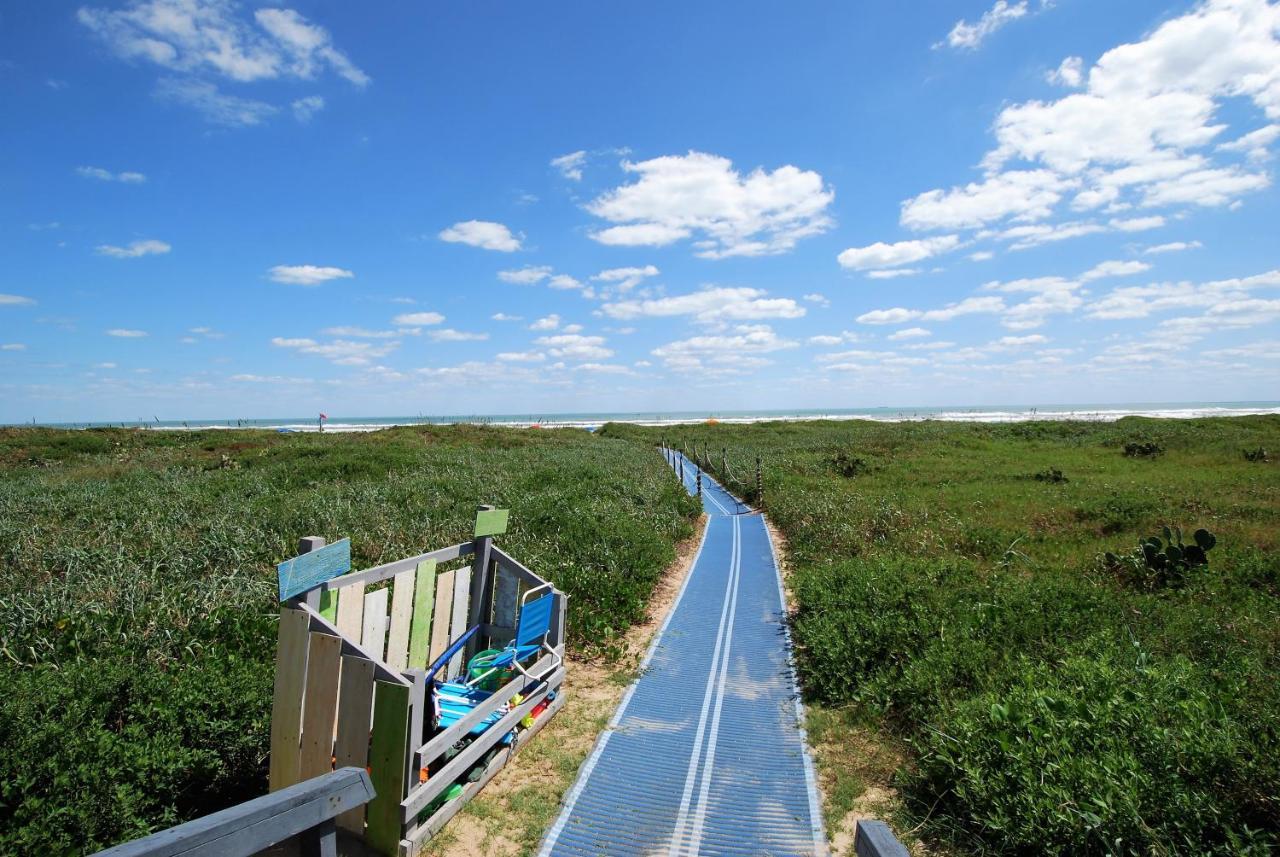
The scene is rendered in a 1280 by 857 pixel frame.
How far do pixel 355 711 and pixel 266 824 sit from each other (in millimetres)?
2136

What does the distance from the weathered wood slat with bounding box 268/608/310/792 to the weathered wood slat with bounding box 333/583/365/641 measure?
60 cm

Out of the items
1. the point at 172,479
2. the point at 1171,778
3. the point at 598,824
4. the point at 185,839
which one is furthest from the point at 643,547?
the point at 172,479

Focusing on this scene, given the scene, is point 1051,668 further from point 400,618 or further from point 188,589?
point 188,589

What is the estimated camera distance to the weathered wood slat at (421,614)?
18.1 ft

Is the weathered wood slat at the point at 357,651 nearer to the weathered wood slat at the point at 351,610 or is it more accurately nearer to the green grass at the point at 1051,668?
the weathered wood slat at the point at 351,610

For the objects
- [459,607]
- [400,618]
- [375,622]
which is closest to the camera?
[375,622]

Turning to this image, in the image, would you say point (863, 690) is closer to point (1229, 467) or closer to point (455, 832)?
point (455, 832)

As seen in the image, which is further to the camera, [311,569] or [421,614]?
[421,614]

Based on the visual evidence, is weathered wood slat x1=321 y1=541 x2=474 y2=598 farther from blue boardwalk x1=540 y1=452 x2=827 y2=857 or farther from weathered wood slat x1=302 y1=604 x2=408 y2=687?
blue boardwalk x1=540 y1=452 x2=827 y2=857

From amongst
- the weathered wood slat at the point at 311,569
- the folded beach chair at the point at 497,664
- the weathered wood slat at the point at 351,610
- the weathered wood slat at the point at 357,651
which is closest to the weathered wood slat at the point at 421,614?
the folded beach chair at the point at 497,664

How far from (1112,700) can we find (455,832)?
15.9 ft

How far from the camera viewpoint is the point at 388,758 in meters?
3.74

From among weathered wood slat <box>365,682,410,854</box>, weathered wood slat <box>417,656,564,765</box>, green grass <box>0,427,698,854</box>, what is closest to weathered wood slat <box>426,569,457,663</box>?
weathered wood slat <box>417,656,564,765</box>

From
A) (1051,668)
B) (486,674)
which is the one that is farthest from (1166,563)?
(486,674)
